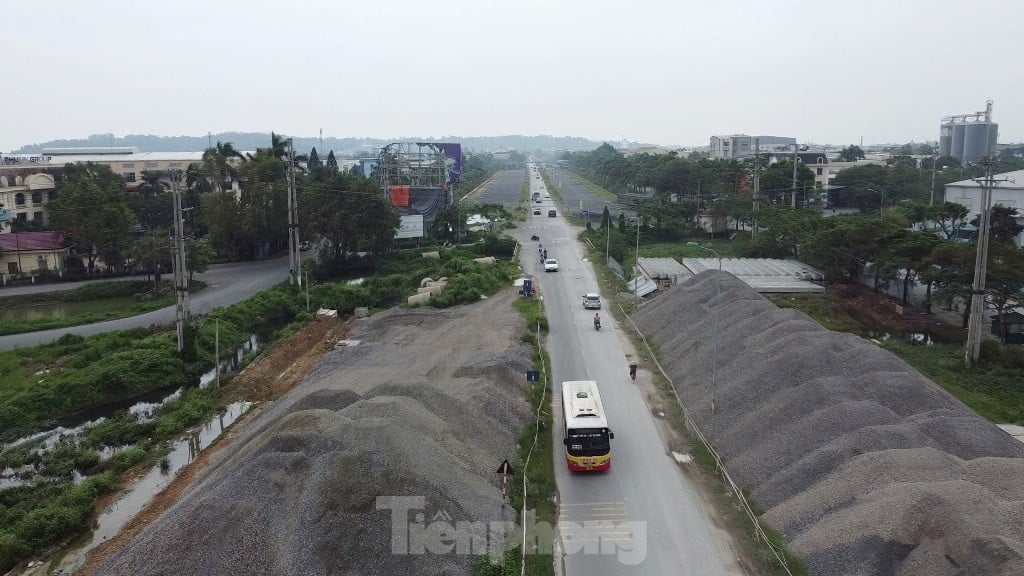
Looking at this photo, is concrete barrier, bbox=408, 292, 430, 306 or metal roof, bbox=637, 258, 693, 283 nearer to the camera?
concrete barrier, bbox=408, 292, 430, 306

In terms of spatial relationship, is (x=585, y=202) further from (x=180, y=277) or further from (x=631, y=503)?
(x=631, y=503)

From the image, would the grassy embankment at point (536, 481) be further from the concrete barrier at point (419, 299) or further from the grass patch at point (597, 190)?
the grass patch at point (597, 190)

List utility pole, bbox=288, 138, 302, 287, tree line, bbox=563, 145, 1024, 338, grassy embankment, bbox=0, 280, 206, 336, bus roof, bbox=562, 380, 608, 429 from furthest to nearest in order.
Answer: utility pole, bbox=288, 138, 302, 287 → grassy embankment, bbox=0, 280, 206, 336 → tree line, bbox=563, 145, 1024, 338 → bus roof, bbox=562, 380, 608, 429

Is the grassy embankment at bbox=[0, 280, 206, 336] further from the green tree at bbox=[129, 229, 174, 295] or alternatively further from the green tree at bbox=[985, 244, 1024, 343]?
the green tree at bbox=[985, 244, 1024, 343]

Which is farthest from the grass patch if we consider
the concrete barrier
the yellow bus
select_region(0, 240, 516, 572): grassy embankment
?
the yellow bus

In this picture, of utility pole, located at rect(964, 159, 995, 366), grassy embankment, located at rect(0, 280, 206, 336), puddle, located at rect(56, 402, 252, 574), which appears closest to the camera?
puddle, located at rect(56, 402, 252, 574)

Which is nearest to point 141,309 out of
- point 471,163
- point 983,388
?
point 983,388
